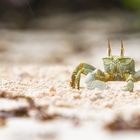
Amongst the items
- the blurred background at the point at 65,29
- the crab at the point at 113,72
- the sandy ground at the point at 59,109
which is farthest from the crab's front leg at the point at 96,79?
the blurred background at the point at 65,29

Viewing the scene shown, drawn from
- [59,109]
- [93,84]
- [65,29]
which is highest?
[65,29]

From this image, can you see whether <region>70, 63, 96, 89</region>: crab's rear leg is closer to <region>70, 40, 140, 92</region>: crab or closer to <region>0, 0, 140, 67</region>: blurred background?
<region>70, 40, 140, 92</region>: crab

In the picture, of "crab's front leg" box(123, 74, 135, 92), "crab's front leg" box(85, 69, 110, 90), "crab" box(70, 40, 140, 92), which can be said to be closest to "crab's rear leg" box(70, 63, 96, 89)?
"crab" box(70, 40, 140, 92)

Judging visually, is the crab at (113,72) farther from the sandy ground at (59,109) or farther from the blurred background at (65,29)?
the blurred background at (65,29)

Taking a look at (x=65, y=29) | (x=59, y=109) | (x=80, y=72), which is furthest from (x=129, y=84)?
(x=65, y=29)

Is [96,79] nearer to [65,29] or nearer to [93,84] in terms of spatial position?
[93,84]

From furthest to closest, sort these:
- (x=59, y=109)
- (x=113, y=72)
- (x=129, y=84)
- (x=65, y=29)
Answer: (x=65, y=29), (x=113, y=72), (x=129, y=84), (x=59, y=109)
